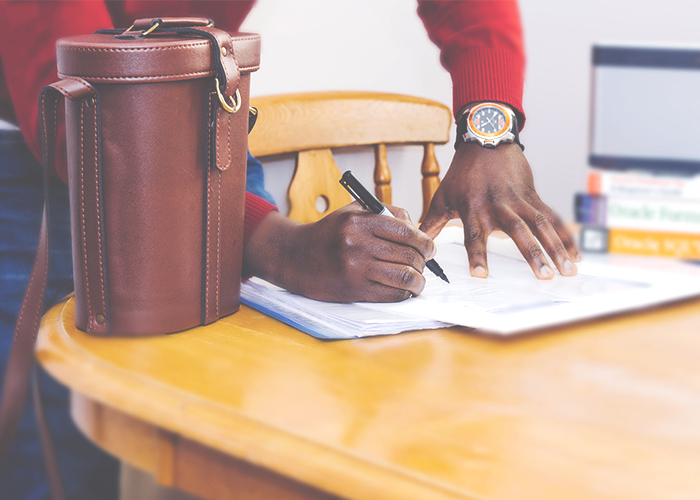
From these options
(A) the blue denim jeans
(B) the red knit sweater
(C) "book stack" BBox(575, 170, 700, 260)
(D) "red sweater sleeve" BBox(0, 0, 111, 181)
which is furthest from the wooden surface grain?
(C) "book stack" BBox(575, 170, 700, 260)

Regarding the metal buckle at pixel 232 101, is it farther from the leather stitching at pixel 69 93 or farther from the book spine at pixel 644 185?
the book spine at pixel 644 185

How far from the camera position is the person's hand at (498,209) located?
28.0 inches

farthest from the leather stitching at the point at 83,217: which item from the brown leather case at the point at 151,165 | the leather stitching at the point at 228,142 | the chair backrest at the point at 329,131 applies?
the chair backrest at the point at 329,131

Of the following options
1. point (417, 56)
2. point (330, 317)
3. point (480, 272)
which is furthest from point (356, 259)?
point (417, 56)

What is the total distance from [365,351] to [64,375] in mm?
213

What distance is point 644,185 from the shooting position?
0.65 m

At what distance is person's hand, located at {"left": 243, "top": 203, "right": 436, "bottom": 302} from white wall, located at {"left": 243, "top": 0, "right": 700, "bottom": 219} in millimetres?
282

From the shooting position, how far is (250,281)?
2.18 ft

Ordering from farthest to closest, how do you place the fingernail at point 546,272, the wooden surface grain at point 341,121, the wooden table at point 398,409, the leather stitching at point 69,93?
1. the wooden surface grain at point 341,121
2. the fingernail at point 546,272
3. the leather stitching at point 69,93
4. the wooden table at point 398,409

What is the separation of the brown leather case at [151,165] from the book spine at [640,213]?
0.36m

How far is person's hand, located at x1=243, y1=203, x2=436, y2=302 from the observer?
1.92 ft

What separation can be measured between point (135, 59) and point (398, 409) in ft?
0.97

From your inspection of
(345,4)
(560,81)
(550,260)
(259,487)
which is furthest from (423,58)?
(259,487)

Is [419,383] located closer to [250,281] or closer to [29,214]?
[250,281]
